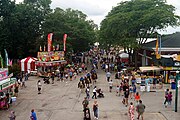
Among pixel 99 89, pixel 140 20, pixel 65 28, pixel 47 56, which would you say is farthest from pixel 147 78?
pixel 65 28

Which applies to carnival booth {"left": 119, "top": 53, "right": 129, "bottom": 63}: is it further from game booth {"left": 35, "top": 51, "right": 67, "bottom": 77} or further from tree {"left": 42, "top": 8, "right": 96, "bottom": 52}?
game booth {"left": 35, "top": 51, "right": 67, "bottom": 77}

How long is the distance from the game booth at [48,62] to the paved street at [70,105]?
11.0 m

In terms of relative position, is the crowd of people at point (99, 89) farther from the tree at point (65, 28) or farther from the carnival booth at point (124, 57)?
the tree at point (65, 28)

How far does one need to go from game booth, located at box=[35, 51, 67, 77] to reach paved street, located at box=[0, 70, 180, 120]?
11003 millimetres

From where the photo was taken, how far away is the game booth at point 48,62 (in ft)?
135

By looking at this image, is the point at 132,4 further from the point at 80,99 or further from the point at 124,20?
the point at 80,99

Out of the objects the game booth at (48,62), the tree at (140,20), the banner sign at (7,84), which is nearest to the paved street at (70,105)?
the banner sign at (7,84)

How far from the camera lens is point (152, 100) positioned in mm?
23375

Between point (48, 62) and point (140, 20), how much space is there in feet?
46.2

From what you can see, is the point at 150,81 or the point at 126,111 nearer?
the point at 126,111

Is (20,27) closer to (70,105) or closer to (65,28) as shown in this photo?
(65,28)

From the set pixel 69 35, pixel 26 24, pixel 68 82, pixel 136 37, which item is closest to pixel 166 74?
pixel 68 82

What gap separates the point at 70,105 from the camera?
2212 centimetres

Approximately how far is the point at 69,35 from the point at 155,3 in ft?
53.1
